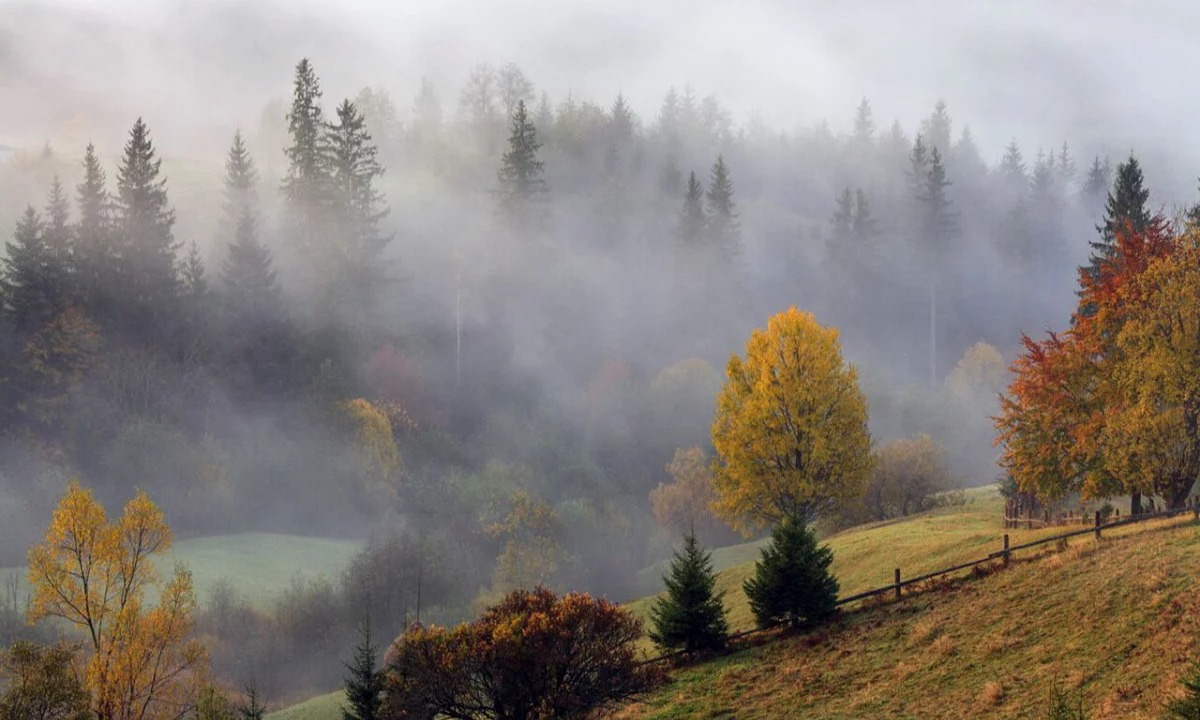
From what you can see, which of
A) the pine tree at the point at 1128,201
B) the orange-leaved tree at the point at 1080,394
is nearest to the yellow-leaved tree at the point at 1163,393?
the orange-leaved tree at the point at 1080,394

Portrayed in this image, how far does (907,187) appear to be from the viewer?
19988 centimetres

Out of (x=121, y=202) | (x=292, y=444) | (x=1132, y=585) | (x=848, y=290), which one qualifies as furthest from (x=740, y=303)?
(x=1132, y=585)

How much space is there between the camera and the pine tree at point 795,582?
1511 inches

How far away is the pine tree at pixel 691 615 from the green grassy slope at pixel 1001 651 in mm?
1548

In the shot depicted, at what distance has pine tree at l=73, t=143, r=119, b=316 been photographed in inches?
4161

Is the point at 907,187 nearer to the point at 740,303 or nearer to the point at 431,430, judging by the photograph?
the point at 740,303

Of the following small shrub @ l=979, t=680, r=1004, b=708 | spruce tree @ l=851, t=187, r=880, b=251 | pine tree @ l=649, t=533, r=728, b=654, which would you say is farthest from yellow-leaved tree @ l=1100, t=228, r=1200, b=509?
spruce tree @ l=851, t=187, r=880, b=251

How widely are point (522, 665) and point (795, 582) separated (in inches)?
511

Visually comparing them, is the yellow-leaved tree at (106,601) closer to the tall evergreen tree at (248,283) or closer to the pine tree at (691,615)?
the pine tree at (691,615)

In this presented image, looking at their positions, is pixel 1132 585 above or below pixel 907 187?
below

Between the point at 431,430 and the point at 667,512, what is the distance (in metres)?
32.3

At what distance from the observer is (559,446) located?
117m

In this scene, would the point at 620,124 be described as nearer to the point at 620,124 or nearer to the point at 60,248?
the point at 620,124

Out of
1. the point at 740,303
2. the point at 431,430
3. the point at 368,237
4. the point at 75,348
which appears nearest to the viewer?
the point at 75,348
